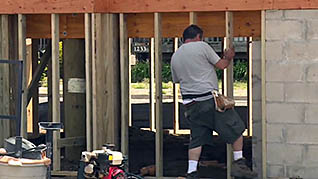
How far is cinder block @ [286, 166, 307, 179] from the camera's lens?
30.0 feet

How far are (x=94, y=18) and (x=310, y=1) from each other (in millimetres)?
2678

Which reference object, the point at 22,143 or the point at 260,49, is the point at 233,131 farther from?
the point at 22,143

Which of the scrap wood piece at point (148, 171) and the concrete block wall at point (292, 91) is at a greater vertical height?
the concrete block wall at point (292, 91)

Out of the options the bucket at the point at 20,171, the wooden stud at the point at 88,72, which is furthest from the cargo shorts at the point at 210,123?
the bucket at the point at 20,171

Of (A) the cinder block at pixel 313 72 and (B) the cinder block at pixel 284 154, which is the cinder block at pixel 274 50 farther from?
(B) the cinder block at pixel 284 154

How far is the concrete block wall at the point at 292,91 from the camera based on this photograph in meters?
9.05

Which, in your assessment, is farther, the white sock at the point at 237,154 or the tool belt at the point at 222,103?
the white sock at the point at 237,154

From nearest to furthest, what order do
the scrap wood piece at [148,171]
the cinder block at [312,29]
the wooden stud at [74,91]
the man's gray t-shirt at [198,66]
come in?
the man's gray t-shirt at [198,66] < the cinder block at [312,29] < the scrap wood piece at [148,171] < the wooden stud at [74,91]

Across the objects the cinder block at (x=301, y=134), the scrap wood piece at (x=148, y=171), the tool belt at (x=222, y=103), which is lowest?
the scrap wood piece at (x=148, y=171)

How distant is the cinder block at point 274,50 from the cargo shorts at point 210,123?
2.78ft

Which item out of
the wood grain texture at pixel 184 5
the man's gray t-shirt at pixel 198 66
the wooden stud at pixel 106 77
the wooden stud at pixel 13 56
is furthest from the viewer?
the wooden stud at pixel 13 56

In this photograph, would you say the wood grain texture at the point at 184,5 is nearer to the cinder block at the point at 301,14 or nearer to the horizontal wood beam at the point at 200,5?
the horizontal wood beam at the point at 200,5

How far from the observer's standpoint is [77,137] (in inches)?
418

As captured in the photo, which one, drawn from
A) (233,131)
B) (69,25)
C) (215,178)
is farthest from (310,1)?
(69,25)
